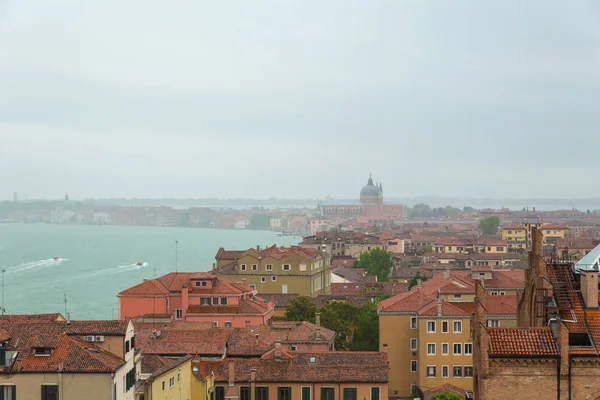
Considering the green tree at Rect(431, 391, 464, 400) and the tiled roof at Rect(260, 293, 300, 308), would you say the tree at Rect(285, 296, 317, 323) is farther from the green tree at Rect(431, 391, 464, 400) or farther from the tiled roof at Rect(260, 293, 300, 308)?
the green tree at Rect(431, 391, 464, 400)

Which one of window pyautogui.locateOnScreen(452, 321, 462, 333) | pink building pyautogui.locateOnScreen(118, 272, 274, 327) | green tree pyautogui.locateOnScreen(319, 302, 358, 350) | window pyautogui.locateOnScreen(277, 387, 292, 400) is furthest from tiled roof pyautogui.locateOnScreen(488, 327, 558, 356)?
pink building pyautogui.locateOnScreen(118, 272, 274, 327)

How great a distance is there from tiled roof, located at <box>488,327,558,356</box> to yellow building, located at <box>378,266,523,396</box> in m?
16.3

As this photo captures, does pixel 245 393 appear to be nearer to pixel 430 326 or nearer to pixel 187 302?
pixel 430 326

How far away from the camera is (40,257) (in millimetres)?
123688

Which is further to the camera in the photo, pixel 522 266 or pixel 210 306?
pixel 522 266

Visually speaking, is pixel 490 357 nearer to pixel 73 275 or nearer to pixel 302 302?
pixel 302 302

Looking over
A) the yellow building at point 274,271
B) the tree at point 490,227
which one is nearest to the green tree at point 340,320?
the yellow building at point 274,271

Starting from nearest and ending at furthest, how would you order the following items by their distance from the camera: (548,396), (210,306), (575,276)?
(548,396), (575,276), (210,306)

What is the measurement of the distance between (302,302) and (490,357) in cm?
2560

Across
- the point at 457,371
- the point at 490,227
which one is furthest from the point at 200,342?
the point at 490,227

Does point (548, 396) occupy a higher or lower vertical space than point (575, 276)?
lower

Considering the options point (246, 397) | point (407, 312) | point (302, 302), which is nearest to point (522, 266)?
point (302, 302)

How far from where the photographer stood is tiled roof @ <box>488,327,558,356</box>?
49.5 feet

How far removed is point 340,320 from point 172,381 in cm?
1551
